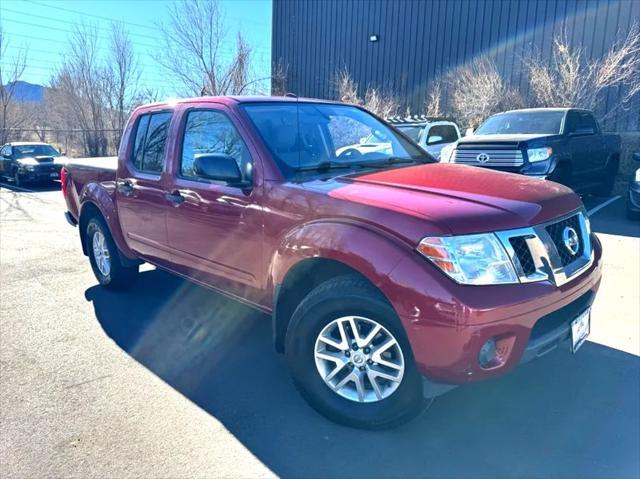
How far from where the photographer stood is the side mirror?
3238 millimetres

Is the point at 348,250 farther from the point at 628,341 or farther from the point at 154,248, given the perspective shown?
the point at 628,341

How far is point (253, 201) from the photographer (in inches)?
132

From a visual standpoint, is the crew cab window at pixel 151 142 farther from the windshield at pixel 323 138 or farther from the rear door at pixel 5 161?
the rear door at pixel 5 161

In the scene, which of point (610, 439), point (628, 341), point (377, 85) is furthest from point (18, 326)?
point (377, 85)

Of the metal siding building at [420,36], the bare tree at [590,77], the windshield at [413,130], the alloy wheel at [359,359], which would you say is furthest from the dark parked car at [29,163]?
the alloy wheel at [359,359]

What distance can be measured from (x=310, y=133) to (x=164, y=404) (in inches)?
82.8

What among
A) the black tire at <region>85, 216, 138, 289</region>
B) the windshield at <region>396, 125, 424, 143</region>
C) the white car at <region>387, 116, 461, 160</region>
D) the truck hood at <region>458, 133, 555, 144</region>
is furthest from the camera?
the windshield at <region>396, 125, 424, 143</region>

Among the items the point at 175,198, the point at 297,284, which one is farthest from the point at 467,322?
the point at 175,198

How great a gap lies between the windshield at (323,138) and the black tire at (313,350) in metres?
0.88

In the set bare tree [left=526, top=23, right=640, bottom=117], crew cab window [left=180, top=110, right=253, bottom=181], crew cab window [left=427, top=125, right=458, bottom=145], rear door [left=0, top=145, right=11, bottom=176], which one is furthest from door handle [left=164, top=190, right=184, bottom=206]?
rear door [left=0, top=145, right=11, bottom=176]

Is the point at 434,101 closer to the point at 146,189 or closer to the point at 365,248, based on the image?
the point at 146,189

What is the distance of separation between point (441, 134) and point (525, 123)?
8.41 ft

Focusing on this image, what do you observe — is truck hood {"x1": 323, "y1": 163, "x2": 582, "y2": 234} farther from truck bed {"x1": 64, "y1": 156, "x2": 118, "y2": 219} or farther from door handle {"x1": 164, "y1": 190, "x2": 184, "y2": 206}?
truck bed {"x1": 64, "y1": 156, "x2": 118, "y2": 219}

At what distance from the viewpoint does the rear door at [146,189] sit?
424 centimetres
